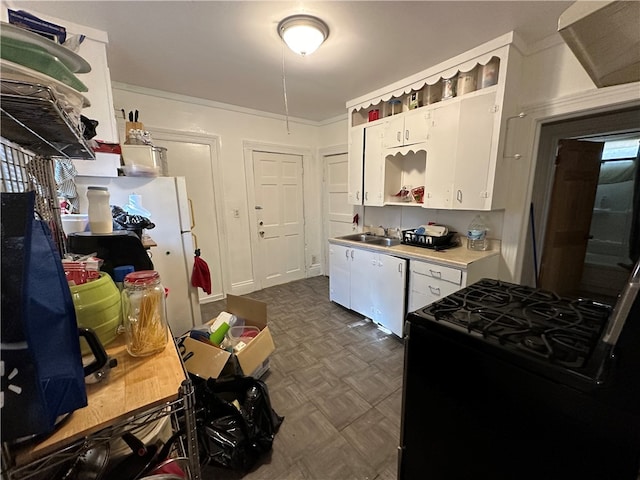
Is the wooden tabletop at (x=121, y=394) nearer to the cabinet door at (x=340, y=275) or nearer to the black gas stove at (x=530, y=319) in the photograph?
the black gas stove at (x=530, y=319)

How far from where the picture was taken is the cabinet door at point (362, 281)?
283 centimetres

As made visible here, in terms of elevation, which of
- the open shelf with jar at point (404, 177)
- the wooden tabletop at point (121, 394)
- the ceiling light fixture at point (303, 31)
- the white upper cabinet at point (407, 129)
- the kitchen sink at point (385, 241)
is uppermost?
the ceiling light fixture at point (303, 31)

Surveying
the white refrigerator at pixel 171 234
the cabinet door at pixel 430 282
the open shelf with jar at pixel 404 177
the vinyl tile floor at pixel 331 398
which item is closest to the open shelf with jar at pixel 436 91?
the open shelf with jar at pixel 404 177

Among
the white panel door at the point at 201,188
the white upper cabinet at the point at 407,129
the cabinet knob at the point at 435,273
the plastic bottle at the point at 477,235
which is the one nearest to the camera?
the cabinet knob at the point at 435,273

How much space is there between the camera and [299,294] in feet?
12.4

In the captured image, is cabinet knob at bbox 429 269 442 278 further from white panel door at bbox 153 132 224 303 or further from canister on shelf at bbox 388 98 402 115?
white panel door at bbox 153 132 224 303

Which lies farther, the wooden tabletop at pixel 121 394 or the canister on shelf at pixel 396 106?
the canister on shelf at pixel 396 106

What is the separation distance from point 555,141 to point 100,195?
12.5 feet

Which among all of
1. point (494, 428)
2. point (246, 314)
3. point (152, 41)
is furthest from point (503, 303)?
point (152, 41)

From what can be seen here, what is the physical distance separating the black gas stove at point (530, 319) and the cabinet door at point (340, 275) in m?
1.91

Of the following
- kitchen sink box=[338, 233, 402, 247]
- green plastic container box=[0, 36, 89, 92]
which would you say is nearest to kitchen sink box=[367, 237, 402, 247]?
kitchen sink box=[338, 233, 402, 247]

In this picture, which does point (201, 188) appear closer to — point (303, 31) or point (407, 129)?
point (303, 31)

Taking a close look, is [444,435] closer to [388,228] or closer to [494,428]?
[494,428]

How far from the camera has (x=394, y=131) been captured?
9.13ft
